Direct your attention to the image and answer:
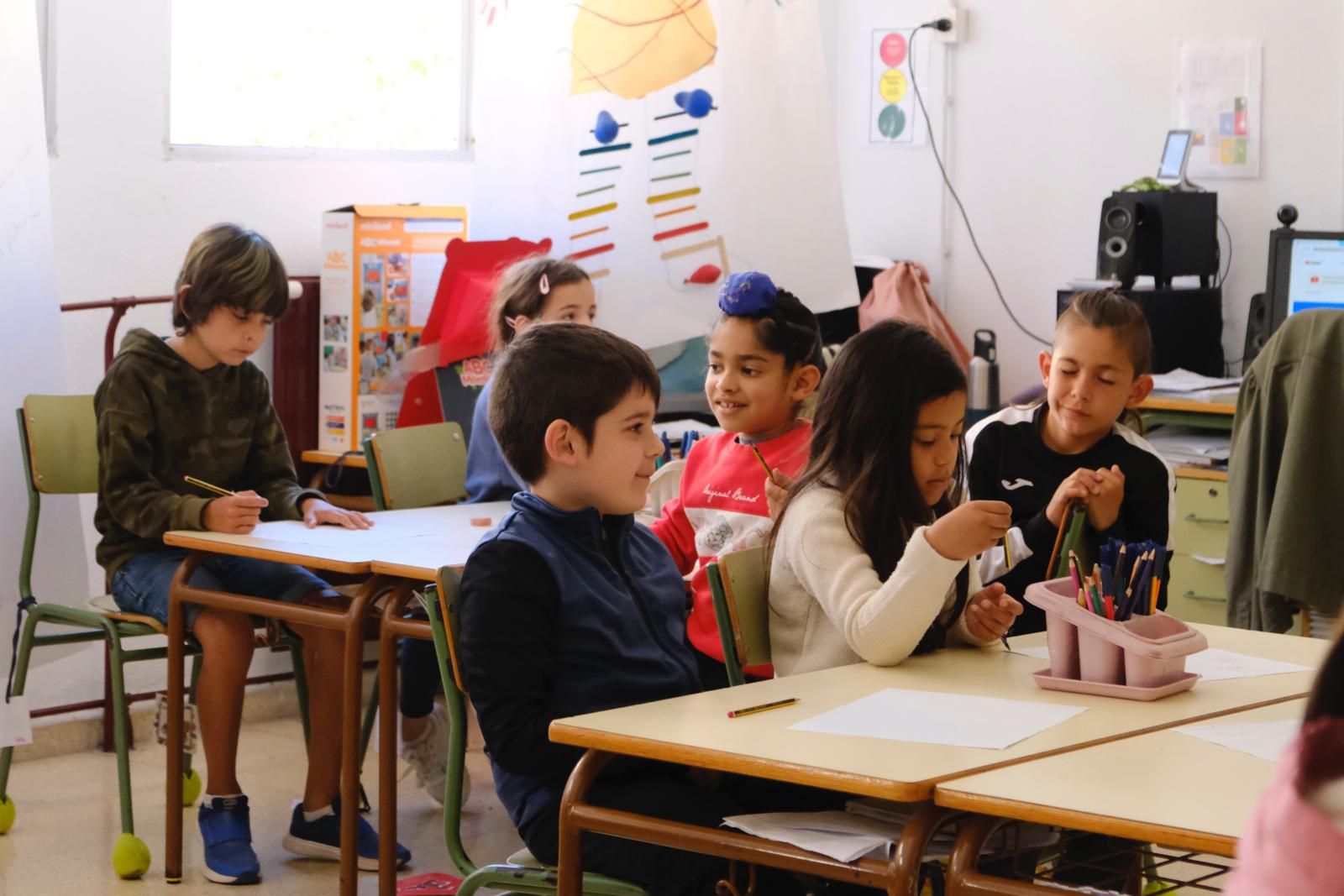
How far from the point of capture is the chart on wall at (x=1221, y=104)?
4230 mm

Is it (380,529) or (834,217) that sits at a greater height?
(834,217)

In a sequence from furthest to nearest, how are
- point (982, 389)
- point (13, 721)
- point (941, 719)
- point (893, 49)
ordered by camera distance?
point (893, 49) < point (982, 389) < point (13, 721) < point (941, 719)

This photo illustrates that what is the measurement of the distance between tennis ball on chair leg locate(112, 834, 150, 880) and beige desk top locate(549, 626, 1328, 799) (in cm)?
163

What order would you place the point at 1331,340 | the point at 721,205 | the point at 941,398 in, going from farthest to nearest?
the point at 721,205 → the point at 1331,340 → the point at 941,398

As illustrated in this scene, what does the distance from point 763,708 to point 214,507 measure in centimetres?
153

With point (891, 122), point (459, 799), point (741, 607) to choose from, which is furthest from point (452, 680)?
point (891, 122)

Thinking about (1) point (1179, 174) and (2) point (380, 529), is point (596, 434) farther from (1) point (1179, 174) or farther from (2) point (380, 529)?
(1) point (1179, 174)

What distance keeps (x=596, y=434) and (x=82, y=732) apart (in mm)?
2325

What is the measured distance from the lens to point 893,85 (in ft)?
16.1

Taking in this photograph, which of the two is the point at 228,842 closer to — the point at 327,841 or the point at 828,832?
the point at 327,841

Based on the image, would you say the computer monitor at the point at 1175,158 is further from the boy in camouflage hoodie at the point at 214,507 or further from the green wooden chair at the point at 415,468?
the boy in camouflage hoodie at the point at 214,507

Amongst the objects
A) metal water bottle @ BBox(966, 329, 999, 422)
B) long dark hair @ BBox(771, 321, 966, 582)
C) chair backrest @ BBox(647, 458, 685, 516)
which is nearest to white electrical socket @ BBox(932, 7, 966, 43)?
metal water bottle @ BBox(966, 329, 999, 422)

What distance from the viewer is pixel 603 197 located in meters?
3.86

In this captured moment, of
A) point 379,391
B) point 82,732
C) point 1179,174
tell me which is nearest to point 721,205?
point 379,391
